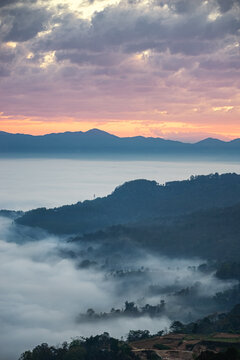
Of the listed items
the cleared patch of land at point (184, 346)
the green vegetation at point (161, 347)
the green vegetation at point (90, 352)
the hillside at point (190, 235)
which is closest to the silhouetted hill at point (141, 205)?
the hillside at point (190, 235)

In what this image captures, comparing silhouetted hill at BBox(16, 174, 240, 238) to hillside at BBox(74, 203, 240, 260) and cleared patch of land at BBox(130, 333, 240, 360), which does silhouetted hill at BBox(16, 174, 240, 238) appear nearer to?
hillside at BBox(74, 203, 240, 260)

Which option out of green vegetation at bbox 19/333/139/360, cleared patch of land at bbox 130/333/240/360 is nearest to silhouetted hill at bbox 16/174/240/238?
green vegetation at bbox 19/333/139/360

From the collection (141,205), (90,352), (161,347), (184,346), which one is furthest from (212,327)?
(141,205)

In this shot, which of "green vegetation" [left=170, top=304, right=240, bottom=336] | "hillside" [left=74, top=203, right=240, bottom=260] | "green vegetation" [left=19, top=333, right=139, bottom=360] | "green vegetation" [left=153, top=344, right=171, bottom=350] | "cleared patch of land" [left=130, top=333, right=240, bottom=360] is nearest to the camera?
"cleared patch of land" [left=130, top=333, right=240, bottom=360]

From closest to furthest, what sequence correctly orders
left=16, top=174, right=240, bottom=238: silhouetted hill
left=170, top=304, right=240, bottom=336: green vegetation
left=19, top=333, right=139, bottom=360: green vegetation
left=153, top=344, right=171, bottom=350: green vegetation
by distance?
left=19, top=333, right=139, bottom=360: green vegetation → left=153, top=344, right=171, bottom=350: green vegetation → left=170, top=304, right=240, bottom=336: green vegetation → left=16, top=174, right=240, bottom=238: silhouetted hill

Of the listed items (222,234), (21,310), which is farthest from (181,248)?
(21,310)

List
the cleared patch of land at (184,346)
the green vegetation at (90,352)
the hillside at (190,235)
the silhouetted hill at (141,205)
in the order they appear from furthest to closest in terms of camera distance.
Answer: the silhouetted hill at (141,205)
the hillside at (190,235)
the green vegetation at (90,352)
the cleared patch of land at (184,346)

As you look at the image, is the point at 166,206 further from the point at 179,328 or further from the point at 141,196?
the point at 179,328

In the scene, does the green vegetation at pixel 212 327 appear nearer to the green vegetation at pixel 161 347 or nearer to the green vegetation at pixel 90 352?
the green vegetation at pixel 161 347

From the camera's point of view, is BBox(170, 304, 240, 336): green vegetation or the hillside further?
the hillside
